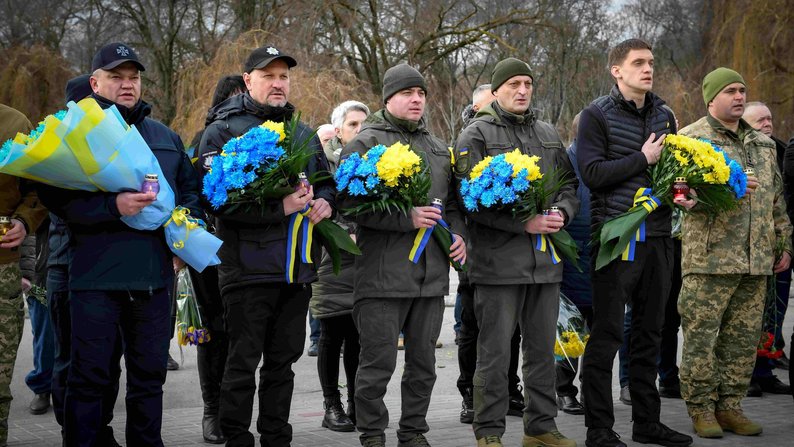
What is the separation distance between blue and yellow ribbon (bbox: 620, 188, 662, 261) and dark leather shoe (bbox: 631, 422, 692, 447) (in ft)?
3.77

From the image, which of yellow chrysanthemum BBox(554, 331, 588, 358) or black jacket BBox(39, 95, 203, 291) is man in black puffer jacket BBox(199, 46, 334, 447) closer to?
black jacket BBox(39, 95, 203, 291)

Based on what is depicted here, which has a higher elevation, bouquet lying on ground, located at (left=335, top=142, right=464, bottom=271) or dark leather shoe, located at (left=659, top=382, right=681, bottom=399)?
bouquet lying on ground, located at (left=335, top=142, right=464, bottom=271)

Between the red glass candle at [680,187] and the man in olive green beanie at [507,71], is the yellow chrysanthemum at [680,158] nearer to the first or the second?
the red glass candle at [680,187]

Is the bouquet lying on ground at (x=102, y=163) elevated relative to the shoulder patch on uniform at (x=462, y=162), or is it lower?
lower

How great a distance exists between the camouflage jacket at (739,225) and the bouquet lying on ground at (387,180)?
220 cm

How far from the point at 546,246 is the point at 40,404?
423 cm

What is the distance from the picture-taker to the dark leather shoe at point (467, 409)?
7.00 m

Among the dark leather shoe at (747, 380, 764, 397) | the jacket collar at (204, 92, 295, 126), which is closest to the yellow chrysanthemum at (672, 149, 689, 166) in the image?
the jacket collar at (204, 92, 295, 126)

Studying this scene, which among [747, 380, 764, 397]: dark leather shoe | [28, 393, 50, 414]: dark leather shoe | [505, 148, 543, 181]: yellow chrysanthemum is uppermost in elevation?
[505, 148, 543, 181]: yellow chrysanthemum

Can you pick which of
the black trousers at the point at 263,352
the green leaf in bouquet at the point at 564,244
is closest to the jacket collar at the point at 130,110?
the black trousers at the point at 263,352

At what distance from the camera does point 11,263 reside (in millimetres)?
5762

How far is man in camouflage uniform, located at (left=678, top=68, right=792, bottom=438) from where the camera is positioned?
664cm

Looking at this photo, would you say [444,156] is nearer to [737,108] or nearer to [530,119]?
[530,119]

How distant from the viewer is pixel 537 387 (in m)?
6.14
